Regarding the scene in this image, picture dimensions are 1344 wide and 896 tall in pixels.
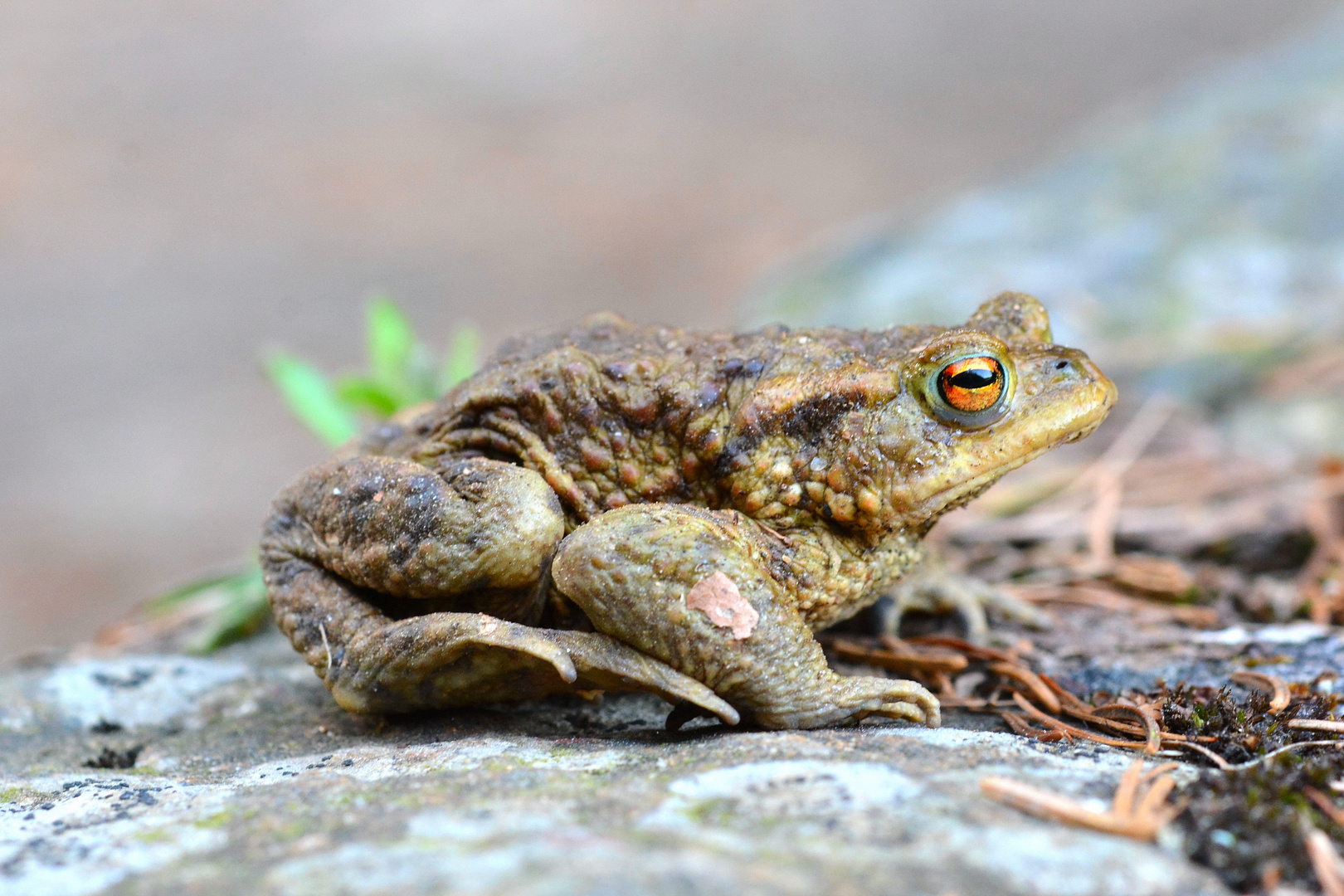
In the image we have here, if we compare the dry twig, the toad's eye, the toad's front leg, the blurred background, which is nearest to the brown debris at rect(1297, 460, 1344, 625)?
the dry twig

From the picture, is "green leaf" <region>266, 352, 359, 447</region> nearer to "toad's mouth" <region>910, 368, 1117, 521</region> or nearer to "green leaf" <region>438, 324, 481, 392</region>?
"green leaf" <region>438, 324, 481, 392</region>

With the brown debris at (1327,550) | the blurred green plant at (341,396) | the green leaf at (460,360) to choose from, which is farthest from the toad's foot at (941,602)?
the green leaf at (460,360)

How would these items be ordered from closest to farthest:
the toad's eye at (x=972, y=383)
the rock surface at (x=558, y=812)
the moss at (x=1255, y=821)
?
the rock surface at (x=558, y=812)
the moss at (x=1255, y=821)
the toad's eye at (x=972, y=383)

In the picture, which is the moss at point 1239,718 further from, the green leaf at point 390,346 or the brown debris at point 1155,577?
the green leaf at point 390,346

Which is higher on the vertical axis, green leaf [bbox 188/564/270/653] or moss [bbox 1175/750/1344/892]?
green leaf [bbox 188/564/270/653]

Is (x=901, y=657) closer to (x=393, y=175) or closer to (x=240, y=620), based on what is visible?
(x=240, y=620)

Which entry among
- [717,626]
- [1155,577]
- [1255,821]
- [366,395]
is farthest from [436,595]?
[1155,577]

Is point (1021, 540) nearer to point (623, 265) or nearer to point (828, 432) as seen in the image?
point (828, 432)
